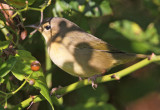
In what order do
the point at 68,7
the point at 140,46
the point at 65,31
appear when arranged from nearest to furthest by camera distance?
the point at 68,7
the point at 65,31
the point at 140,46

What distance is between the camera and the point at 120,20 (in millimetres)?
3086

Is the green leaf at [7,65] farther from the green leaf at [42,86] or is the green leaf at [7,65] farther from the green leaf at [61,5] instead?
the green leaf at [61,5]

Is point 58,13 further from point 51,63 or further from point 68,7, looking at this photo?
point 51,63

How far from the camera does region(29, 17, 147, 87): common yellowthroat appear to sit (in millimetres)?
2416

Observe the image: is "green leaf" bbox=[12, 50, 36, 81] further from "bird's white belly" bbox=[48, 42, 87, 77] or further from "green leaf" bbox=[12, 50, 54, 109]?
"bird's white belly" bbox=[48, 42, 87, 77]

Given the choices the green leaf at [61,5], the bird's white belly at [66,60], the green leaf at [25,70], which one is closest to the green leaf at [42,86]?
the green leaf at [25,70]

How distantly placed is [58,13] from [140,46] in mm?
907

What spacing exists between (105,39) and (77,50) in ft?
1.81

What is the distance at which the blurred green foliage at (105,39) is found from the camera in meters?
2.46

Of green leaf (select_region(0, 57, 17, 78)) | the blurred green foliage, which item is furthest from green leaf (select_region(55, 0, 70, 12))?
green leaf (select_region(0, 57, 17, 78))

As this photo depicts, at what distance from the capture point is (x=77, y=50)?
8.23 feet

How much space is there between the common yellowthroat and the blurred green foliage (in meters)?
0.08

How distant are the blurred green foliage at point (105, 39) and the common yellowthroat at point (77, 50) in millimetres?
83

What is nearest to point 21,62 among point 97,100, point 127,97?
point 97,100
